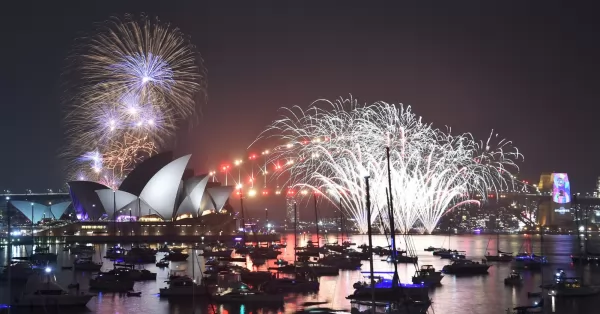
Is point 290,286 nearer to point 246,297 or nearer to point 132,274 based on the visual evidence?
point 246,297

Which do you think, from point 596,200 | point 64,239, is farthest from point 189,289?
point 596,200

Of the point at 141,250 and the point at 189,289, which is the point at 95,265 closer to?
the point at 141,250

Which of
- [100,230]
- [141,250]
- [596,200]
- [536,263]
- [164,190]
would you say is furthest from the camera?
[596,200]

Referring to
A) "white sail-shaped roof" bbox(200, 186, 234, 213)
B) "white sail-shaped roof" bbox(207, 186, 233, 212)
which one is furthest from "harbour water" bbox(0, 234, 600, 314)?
"white sail-shaped roof" bbox(207, 186, 233, 212)

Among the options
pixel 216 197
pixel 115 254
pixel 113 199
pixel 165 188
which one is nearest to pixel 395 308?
pixel 115 254

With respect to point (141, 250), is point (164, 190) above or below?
above

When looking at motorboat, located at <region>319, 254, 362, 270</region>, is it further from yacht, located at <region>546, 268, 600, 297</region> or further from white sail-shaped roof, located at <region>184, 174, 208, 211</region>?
white sail-shaped roof, located at <region>184, 174, 208, 211</region>

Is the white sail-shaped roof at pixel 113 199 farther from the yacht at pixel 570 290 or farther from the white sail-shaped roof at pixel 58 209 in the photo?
the yacht at pixel 570 290
